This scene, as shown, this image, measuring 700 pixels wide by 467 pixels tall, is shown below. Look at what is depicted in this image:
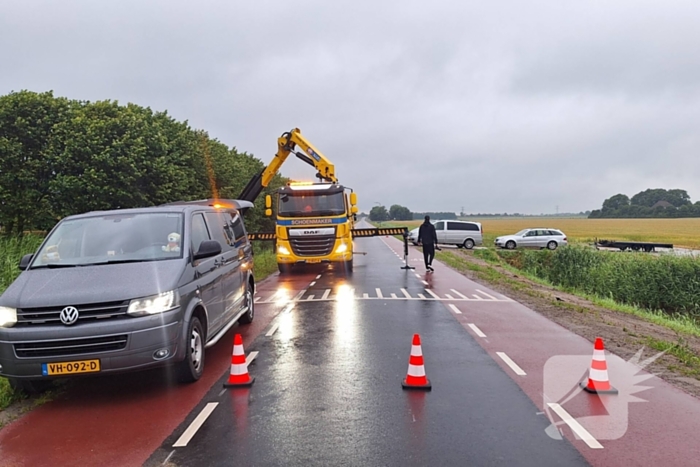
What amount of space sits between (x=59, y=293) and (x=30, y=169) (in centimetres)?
1442

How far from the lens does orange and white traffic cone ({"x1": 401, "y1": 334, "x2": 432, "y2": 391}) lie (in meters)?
6.03

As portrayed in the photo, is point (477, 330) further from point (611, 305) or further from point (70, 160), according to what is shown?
point (70, 160)

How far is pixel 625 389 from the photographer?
6.13 m

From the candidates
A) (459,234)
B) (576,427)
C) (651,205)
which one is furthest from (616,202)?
(576,427)

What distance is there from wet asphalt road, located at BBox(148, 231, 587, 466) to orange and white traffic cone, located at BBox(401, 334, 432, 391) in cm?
15

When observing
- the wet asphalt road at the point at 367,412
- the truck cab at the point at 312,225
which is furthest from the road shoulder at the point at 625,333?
the truck cab at the point at 312,225

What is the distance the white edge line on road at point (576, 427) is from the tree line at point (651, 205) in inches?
5646

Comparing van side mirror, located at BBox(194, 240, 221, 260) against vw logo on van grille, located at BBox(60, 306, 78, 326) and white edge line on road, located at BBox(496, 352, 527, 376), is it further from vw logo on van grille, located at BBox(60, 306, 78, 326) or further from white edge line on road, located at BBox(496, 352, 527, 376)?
white edge line on road, located at BBox(496, 352, 527, 376)

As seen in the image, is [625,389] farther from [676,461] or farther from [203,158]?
[203,158]

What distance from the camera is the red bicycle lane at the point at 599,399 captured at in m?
4.52

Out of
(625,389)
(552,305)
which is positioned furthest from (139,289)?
(552,305)

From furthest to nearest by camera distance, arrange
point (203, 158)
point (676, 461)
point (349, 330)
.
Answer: point (203, 158), point (349, 330), point (676, 461)

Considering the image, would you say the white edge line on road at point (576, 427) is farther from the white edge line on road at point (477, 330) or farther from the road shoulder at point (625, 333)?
the white edge line on road at point (477, 330)

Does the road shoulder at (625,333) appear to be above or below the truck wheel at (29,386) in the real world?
below
